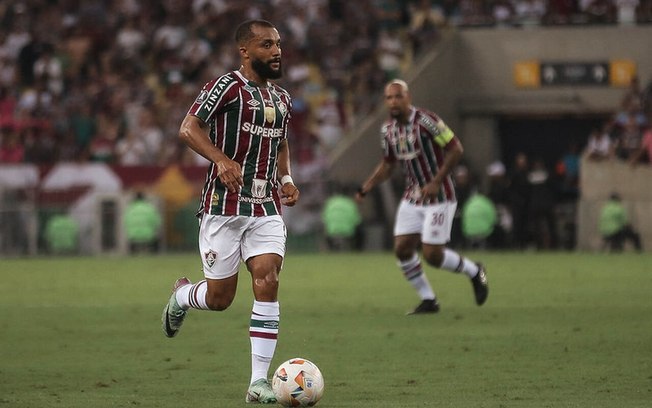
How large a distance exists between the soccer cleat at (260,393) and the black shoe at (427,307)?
6307 mm

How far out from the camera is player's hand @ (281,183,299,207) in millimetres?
8906

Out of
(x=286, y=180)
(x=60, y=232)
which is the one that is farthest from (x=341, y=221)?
(x=286, y=180)

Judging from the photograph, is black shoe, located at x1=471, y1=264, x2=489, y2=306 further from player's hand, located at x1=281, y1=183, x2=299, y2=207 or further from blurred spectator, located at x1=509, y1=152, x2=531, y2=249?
blurred spectator, located at x1=509, y1=152, x2=531, y2=249

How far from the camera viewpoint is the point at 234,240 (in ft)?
29.4

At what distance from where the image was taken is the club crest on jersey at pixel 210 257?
8992 millimetres

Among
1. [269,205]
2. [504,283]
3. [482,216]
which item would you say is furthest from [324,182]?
[269,205]

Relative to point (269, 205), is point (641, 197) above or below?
below

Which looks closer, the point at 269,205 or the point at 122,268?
the point at 269,205

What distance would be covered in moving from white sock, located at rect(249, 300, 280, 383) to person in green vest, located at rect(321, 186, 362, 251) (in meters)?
18.4

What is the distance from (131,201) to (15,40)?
5.46 m

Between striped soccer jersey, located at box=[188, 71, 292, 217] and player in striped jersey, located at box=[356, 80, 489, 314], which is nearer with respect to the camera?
striped soccer jersey, located at box=[188, 71, 292, 217]

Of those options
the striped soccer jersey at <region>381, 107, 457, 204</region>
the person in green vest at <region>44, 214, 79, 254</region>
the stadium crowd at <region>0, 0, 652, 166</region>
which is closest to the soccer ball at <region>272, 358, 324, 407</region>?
the striped soccer jersey at <region>381, 107, 457, 204</region>

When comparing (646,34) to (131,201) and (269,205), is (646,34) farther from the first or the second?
(269,205)

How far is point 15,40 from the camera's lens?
30.3 metres
